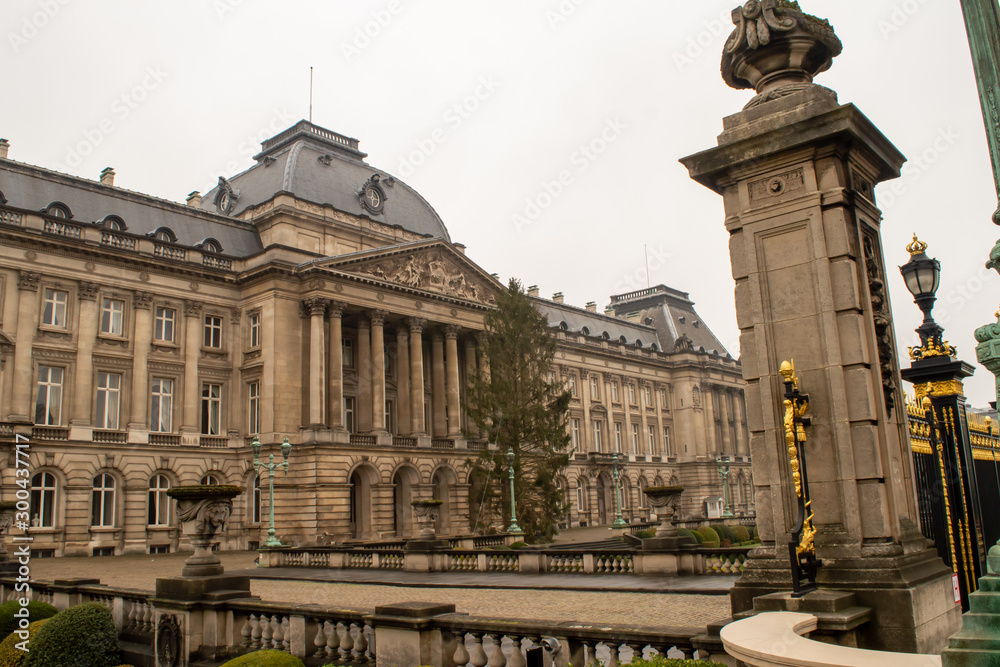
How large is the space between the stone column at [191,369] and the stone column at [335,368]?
6989 mm

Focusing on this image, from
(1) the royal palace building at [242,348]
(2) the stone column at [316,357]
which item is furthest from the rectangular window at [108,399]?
(2) the stone column at [316,357]

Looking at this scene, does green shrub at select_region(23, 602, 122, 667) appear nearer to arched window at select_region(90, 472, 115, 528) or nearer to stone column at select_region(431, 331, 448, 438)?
arched window at select_region(90, 472, 115, 528)

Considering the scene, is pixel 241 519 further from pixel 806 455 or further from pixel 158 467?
pixel 806 455

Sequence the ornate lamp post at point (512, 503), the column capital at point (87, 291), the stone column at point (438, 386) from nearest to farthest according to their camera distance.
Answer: the ornate lamp post at point (512, 503)
the column capital at point (87, 291)
the stone column at point (438, 386)

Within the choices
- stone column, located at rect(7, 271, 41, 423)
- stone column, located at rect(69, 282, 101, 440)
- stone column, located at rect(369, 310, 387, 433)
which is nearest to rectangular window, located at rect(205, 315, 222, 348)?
stone column, located at rect(69, 282, 101, 440)

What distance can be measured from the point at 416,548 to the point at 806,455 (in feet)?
69.5

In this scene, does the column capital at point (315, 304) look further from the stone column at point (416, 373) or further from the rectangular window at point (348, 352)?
the stone column at point (416, 373)

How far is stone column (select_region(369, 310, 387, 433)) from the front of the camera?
49094 millimetres

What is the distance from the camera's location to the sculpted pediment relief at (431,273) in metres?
49.8

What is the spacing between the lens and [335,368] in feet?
155

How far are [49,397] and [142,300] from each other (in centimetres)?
664

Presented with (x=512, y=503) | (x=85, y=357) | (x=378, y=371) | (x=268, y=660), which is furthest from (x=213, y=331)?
(x=268, y=660)

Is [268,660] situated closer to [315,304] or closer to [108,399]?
[108,399]

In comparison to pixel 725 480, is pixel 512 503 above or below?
below
